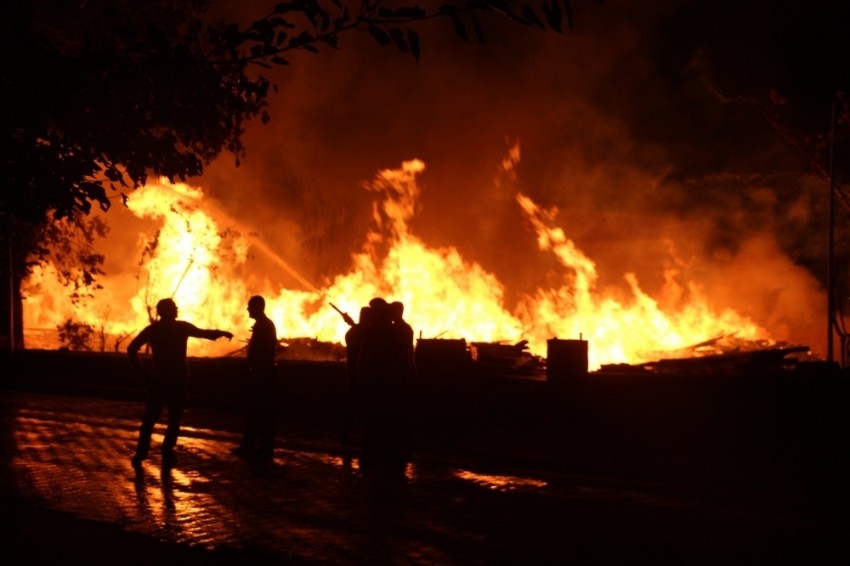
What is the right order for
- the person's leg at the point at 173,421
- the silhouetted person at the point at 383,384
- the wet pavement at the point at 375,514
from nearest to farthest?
1. the wet pavement at the point at 375,514
2. the person's leg at the point at 173,421
3. the silhouetted person at the point at 383,384

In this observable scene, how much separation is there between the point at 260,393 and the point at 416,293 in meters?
11.7

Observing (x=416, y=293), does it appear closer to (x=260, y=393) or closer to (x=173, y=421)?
(x=260, y=393)

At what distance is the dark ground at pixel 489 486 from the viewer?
5918mm

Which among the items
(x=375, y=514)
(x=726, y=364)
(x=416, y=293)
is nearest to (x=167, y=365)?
(x=375, y=514)

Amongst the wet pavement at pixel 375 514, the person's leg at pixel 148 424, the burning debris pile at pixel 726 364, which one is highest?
the burning debris pile at pixel 726 364

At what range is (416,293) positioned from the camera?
2145 cm

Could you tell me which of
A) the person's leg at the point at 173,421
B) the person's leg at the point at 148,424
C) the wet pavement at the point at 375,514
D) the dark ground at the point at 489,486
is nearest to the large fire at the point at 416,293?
the dark ground at the point at 489,486

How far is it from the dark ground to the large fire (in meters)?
6.62

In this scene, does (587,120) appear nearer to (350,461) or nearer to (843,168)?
(843,168)

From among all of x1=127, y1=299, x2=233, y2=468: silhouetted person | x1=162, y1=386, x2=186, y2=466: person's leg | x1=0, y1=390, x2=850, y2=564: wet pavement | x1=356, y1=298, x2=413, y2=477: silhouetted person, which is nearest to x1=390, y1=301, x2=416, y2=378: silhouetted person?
x1=356, y1=298, x2=413, y2=477: silhouetted person

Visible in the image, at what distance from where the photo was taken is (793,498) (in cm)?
791

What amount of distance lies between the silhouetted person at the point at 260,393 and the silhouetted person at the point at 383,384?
3.73 ft

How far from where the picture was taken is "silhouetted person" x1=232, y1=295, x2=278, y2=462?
977 centimetres

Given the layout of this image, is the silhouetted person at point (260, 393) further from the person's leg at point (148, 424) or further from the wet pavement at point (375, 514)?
the person's leg at point (148, 424)
